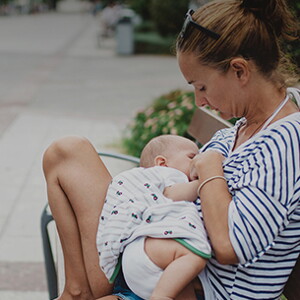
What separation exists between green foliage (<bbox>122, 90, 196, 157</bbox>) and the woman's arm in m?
2.95

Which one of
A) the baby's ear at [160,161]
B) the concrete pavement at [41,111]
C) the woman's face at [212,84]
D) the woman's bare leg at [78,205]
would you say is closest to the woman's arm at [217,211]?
the woman's face at [212,84]

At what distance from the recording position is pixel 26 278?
3.43 m

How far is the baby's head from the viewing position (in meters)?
2.04

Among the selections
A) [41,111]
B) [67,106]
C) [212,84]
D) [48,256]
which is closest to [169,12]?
[67,106]

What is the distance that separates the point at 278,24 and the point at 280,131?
38cm

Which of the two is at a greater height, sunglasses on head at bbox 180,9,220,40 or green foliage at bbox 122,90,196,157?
sunglasses on head at bbox 180,9,220,40

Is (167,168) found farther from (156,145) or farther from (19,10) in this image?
(19,10)

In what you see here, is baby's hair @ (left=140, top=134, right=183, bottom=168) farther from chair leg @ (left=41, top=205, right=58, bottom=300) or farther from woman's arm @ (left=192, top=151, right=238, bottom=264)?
chair leg @ (left=41, top=205, right=58, bottom=300)

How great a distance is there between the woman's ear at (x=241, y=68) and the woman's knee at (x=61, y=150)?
71 cm

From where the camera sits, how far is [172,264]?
165cm

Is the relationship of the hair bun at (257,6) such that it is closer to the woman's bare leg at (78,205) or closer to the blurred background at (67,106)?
the blurred background at (67,106)

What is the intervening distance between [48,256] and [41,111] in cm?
581

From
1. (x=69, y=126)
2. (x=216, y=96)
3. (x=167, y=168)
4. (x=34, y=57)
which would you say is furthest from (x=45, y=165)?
(x=34, y=57)

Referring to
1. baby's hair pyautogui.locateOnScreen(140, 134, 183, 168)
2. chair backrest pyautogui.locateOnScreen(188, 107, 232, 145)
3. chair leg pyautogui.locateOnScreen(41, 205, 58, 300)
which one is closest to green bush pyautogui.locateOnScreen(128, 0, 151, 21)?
chair backrest pyautogui.locateOnScreen(188, 107, 232, 145)
